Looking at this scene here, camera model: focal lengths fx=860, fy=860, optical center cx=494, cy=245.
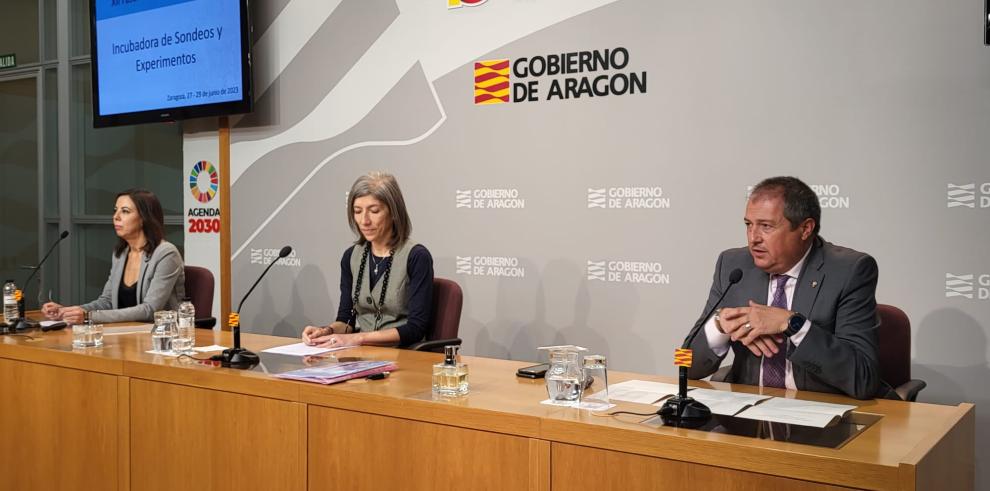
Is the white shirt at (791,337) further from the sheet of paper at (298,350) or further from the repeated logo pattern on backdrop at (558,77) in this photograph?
the repeated logo pattern on backdrop at (558,77)

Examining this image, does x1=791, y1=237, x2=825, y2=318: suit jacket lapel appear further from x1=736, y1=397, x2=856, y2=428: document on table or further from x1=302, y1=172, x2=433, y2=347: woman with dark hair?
x1=302, y1=172, x2=433, y2=347: woman with dark hair

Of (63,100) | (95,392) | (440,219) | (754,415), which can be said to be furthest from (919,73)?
(63,100)

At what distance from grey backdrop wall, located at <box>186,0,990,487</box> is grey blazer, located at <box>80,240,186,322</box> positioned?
38.2 inches

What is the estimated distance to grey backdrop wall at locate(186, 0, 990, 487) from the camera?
327 centimetres

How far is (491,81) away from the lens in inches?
169

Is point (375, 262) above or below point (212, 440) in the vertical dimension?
above

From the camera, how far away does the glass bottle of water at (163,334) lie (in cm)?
287

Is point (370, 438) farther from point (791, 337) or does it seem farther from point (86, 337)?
point (86, 337)

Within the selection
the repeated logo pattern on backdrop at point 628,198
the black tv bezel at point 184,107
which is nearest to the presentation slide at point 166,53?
the black tv bezel at point 184,107

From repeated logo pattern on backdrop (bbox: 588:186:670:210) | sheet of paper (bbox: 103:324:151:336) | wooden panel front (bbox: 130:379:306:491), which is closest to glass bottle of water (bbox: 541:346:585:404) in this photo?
wooden panel front (bbox: 130:379:306:491)

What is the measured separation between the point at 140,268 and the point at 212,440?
77.9 inches

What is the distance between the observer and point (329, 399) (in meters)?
2.20

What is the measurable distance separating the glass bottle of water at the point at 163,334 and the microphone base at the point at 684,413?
1768mm

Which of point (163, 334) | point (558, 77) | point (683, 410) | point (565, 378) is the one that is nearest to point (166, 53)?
point (558, 77)
